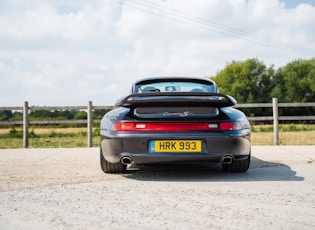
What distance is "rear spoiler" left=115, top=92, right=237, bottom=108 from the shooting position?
4730 millimetres

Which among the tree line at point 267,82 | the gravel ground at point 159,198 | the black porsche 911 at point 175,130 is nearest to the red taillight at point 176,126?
the black porsche 911 at point 175,130

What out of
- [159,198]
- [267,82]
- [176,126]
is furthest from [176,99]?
[267,82]

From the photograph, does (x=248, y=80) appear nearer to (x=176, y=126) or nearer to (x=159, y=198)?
(x=176, y=126)

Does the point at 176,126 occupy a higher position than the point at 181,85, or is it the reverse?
the point at 181,85

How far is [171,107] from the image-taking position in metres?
4.88

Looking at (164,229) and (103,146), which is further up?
(103,146)

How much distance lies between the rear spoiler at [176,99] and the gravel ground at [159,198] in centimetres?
88

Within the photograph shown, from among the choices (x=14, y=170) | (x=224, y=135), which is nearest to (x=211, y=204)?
(x=224, y=135)

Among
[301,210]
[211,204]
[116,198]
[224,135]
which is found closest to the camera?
[301,210]

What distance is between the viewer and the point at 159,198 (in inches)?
150

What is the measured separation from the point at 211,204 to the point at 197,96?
1.59 meters

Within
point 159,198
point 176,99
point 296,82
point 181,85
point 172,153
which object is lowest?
point 159,198

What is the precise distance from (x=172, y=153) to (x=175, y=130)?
261mm

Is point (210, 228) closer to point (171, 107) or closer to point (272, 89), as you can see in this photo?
point (171, 107)
